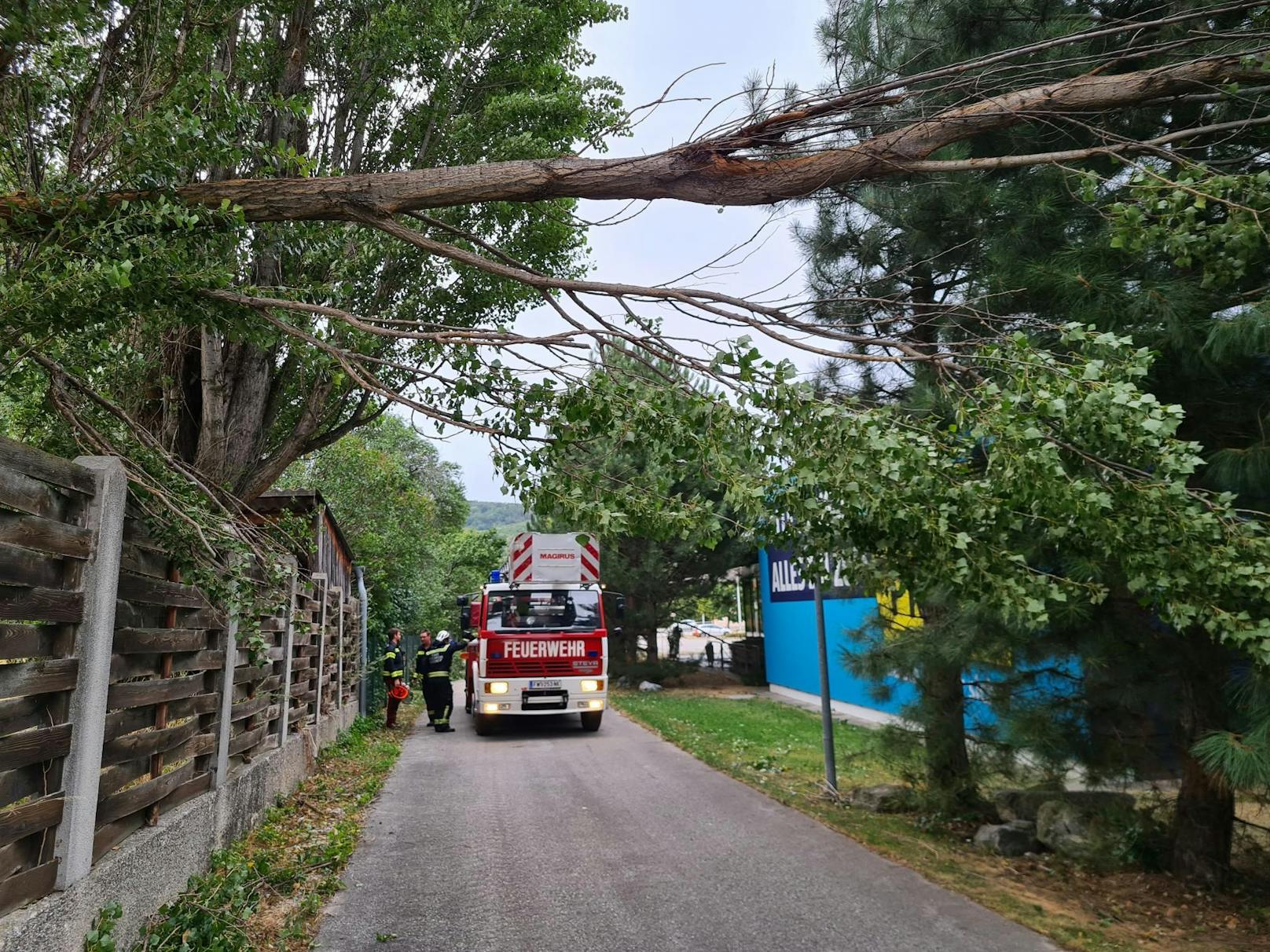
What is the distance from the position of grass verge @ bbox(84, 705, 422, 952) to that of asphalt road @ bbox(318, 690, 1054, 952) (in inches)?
7.2

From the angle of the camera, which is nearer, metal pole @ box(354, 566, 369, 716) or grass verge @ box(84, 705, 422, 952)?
grass verge @ box(84, 705, 422, 952)

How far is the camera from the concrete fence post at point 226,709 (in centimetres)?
602

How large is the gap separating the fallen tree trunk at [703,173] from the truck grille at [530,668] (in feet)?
35.9

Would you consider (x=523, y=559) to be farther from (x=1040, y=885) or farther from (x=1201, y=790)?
(x=1201, y=790)

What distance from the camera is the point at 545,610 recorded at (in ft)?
50.1

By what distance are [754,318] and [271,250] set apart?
4.10 metres

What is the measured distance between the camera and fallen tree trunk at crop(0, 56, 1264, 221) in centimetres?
414

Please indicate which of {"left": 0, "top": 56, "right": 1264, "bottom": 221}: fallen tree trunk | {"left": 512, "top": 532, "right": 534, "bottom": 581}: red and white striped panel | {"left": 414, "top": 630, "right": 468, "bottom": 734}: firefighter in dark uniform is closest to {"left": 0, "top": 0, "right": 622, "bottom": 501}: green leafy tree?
{"left": 0, "top": 56, "right": 1264, "bottom": 221}: fallen tree trunk

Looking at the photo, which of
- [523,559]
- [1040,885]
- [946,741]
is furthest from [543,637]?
[1040,885]

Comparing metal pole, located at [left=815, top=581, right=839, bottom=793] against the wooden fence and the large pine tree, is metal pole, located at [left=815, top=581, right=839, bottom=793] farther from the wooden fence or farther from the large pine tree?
the wooden fence

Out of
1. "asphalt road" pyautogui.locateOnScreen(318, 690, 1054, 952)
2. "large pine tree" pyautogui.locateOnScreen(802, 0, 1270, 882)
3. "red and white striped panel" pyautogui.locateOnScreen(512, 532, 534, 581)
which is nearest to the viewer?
"large pine tree" pyautogui.locateOnScreen(802, 0, 1270, 882)

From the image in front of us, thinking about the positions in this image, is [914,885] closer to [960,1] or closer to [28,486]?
[28,486]

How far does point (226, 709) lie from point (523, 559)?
9342mm

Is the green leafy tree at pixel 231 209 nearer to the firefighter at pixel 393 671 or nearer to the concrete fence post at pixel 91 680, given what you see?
the concrete fence post at pixel 91 680
